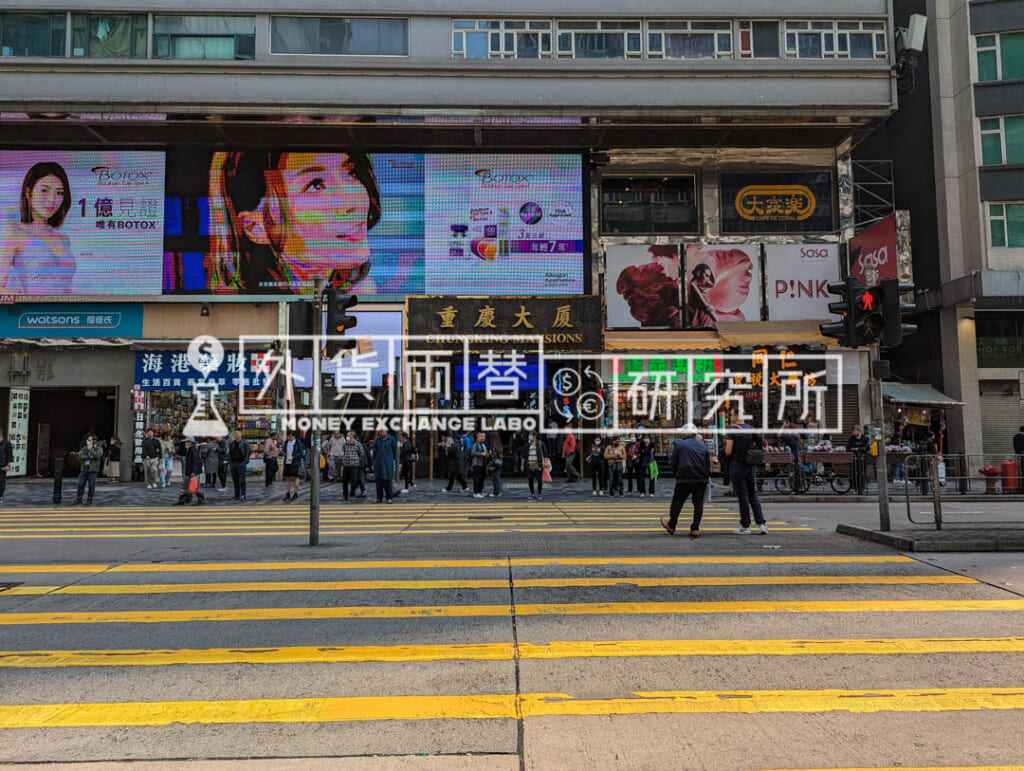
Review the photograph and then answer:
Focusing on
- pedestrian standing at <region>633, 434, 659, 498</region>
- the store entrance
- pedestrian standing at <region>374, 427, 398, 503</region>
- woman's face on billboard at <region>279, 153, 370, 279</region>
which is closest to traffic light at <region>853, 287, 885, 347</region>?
pedestrian standing at <region>633, 434, 659, 498</region>

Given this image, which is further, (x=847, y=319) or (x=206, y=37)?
(x=206, y=37)

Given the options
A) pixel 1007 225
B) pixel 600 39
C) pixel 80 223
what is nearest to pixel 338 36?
pixel 600 39

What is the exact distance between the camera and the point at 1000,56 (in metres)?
24.5

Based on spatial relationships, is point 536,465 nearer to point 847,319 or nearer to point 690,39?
point 847,319

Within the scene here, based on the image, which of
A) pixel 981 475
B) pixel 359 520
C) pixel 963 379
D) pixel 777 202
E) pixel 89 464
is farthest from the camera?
pixel 777 202

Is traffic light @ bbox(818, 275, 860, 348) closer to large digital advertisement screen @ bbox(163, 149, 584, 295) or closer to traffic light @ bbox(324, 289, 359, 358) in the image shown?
traffic light @ bbox(324, 289, 359, 358)

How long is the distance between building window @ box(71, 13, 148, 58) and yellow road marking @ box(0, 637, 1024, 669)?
23.7 m

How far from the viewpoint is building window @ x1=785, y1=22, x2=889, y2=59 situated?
76.9 ft

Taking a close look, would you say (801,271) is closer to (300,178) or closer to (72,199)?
(300,178)

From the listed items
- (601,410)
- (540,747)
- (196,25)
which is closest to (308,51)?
(196,25)

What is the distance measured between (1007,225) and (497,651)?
26860mm

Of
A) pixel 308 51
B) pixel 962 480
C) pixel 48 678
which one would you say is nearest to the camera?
pixel 48 678

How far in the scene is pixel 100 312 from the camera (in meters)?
23.2

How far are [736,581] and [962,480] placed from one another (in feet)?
37.3
